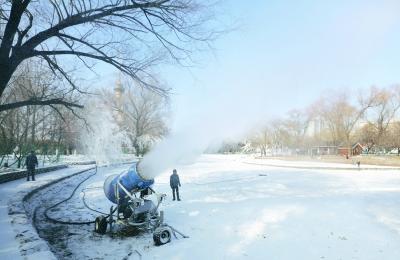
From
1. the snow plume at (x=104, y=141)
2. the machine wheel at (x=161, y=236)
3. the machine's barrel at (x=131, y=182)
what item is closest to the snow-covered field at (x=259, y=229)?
the machine wheel at (x=161, y=236)

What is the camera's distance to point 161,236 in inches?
423

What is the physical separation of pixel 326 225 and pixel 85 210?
9.57 meters

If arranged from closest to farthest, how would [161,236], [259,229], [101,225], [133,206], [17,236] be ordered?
[17,236]
[161,236]
[133,206]
[101,225]
[259,229]

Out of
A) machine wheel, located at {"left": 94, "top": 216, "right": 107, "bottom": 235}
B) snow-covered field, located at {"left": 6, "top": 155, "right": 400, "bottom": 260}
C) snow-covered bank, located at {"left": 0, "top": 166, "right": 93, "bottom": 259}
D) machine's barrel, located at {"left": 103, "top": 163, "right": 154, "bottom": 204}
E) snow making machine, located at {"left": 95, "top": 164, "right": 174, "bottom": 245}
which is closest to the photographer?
snow-covered bank, located at {"left": 0, "top": 166, "right": 93, "bottom": 259}

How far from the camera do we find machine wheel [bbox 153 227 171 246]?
10655mm

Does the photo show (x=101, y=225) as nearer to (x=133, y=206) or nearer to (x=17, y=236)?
(x=133, y=206)

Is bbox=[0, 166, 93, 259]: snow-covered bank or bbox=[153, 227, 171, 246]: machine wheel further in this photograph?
bbox=[153, 227, 171, 246]: machine wheel

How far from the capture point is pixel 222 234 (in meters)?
11.9

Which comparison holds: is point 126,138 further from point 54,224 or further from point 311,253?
point 311,253

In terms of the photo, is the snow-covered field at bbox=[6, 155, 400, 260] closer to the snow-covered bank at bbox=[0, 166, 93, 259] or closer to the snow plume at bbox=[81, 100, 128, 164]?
the snow-covered bank at bbox=[0, 166, 93, 259]

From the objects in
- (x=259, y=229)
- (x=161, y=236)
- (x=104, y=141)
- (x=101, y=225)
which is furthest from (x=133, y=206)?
(x=104, y=141)

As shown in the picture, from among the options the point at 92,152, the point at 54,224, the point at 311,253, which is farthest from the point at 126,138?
the point at 311,253

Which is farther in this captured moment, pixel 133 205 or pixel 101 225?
pixel 101 225

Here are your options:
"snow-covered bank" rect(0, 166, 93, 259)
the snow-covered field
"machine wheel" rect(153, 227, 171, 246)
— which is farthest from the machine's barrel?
"snow-covered bank" rect(0, 166, 93, 259)
